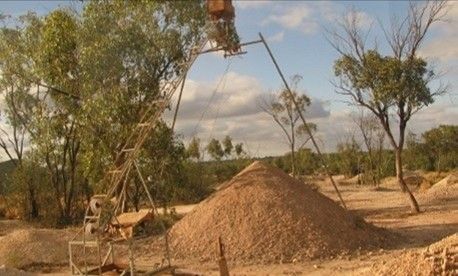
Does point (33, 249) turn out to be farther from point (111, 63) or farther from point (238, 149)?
point (238, 149)

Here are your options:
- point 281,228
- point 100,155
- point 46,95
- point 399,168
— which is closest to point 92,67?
point 100,155

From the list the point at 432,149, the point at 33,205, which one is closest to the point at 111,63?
the point at 33,205

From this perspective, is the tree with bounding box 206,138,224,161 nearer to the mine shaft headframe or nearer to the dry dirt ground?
the dry dirt ground

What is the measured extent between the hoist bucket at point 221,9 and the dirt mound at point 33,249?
27.6 ft

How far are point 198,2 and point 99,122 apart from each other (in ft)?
13.9

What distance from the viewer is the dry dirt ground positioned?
12401mm

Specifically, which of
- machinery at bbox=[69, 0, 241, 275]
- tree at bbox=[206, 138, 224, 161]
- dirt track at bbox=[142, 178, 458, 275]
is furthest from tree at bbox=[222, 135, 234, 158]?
machinery at bbox=[69, 0, 241, 275]

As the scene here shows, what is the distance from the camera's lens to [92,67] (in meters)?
17.6

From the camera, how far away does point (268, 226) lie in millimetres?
14031

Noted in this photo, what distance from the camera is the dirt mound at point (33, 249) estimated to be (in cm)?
1509

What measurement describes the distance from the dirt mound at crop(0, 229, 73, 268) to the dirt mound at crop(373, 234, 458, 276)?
343 inches

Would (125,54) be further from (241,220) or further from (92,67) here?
(241,220)

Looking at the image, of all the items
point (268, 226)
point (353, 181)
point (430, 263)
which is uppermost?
point (353, 181)

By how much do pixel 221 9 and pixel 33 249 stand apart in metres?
9.17
